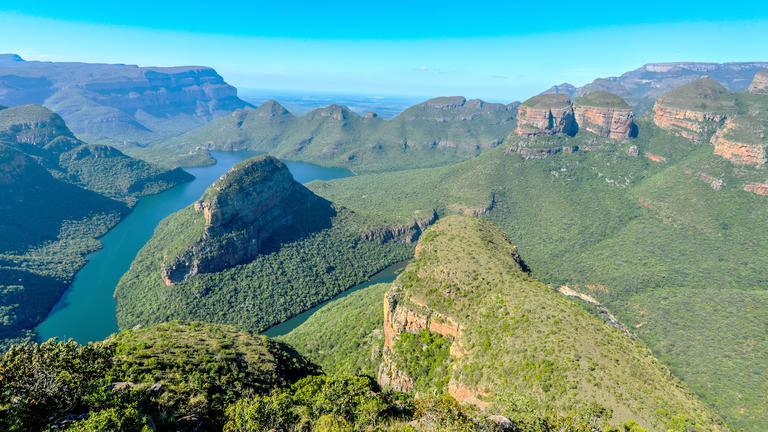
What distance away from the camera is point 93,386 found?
20.7m

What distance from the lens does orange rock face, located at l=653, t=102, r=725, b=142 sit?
13012cm

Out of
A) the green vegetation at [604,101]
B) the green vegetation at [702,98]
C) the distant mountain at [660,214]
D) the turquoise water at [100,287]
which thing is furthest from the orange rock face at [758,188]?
the turquoise water at [100,287]

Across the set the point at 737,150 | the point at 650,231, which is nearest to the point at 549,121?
the point at 737,150

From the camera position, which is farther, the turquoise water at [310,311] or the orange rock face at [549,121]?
the orange rock face at [549,121]

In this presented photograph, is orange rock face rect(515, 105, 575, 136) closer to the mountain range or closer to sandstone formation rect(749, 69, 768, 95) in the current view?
the mountain range

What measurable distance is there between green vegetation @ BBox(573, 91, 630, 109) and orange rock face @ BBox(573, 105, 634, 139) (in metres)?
1.86

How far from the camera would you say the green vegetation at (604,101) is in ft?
480

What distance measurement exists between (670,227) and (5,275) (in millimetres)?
193251

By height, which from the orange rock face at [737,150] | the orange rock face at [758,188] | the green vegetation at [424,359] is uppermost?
the orange rock face at [737,150]

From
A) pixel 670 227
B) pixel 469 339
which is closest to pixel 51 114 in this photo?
pixel 469 339

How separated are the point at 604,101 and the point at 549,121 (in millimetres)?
26549

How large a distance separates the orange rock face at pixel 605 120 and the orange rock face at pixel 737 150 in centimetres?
3204

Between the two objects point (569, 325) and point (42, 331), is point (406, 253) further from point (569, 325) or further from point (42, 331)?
point (42, 331)

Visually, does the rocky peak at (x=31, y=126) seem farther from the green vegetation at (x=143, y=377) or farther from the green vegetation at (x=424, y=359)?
the green vegetation at (x=424, y=359)
